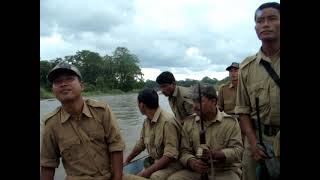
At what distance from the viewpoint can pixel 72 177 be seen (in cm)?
262

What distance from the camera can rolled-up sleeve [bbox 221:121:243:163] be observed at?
334 cm

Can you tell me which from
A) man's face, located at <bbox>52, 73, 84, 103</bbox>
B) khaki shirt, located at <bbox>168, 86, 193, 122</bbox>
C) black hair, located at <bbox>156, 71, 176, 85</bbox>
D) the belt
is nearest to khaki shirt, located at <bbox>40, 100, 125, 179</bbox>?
man's face, located at <bbox>52, 73, 84, 103</bbox>

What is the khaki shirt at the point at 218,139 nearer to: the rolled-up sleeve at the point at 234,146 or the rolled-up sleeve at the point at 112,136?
the rolled-up sleeve at the point at 234,146

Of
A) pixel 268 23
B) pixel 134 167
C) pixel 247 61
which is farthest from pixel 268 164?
pixel 134 167

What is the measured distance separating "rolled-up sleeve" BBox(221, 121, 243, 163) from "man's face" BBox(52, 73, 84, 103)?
5.13 feet

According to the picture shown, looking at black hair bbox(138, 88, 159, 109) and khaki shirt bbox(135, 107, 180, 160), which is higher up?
black hair bbox(138, 88, 159, 109)

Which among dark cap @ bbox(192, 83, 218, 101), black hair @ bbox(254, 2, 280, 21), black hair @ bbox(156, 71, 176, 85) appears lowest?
dark cap @ bbox(192, 83, 218, 101)

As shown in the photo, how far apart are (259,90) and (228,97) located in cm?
373

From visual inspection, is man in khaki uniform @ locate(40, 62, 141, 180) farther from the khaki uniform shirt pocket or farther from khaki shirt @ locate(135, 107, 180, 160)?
khaki shirt @ locate(135, 107, 180, 160)

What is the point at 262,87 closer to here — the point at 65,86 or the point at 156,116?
the point at 65,86

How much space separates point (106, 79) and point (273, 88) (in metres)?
33.7

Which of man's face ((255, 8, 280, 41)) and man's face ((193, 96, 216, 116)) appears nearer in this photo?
man's face ((255, 8, 280, 41))
